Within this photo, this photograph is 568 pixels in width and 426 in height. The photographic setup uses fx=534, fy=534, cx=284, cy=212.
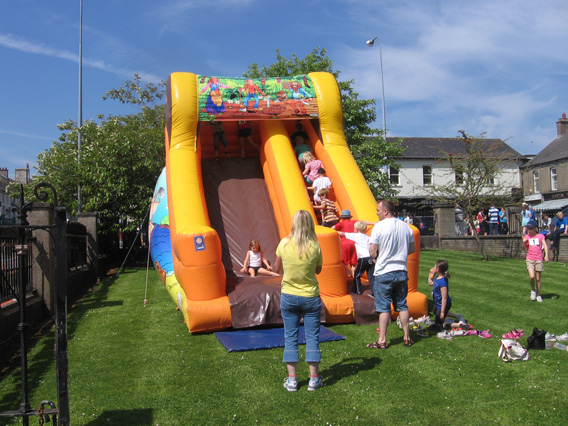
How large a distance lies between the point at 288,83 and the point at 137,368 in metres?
6.65

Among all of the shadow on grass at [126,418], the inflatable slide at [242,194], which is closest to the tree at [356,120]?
the inflatable slide at [242,194]

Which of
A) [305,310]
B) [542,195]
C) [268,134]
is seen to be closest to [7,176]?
[542,195]

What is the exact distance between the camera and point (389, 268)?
6312 mm

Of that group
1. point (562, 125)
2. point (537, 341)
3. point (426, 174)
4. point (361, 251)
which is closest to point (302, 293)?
point (537, 341)

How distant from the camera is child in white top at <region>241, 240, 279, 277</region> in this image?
9.16m

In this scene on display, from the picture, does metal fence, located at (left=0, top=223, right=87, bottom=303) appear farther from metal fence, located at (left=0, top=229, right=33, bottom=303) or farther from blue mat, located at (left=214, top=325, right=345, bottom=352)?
blue mat, located at (left=214, top=325, right=345, bottom=352)

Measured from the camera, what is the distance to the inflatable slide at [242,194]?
24.7 feet

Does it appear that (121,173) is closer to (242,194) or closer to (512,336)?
(242,194)

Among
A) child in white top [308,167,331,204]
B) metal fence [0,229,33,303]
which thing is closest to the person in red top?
child in white top [308,167,331,204]

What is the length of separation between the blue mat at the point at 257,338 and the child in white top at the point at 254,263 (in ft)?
5.96

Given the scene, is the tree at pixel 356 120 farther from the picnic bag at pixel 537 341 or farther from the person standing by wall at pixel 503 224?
the picnic bag at pixel 537 341

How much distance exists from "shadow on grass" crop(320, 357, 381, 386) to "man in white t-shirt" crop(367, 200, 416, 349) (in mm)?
536

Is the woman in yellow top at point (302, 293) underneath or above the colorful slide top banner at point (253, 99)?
underneath

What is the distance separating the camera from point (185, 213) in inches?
327
